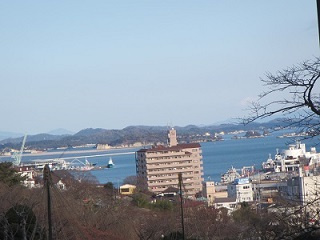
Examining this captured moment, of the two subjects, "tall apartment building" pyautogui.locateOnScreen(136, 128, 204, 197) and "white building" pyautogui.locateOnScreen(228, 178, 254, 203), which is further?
"tall apartment building" pyautogui.locateOnScreen(136, 128, 204, 197)

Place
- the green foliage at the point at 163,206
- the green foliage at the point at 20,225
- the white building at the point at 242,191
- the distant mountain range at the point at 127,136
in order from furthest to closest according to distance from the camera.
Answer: the distant mountain range at the point at 127,136 → the white building at the point at 242,191 → the green foliage at the point at 163,206 → the green foliage at the point at 20,225

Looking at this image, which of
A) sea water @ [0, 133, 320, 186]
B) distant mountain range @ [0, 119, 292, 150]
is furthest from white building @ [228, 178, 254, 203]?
distant mountain range @ [0, 119, 292, 150]

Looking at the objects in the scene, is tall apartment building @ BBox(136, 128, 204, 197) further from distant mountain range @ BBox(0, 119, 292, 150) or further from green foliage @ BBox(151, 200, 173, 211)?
distant mountain range @ BBox(0, 119, 292, 150)

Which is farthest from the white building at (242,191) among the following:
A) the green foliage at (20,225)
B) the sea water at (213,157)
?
the green foliage at (20,225)

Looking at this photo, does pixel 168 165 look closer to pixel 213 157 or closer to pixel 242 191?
pixel 242 191

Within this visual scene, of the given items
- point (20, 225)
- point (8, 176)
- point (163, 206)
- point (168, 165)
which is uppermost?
point (8, 176)

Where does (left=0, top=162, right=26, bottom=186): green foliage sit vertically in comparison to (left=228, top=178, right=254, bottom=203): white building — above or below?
above

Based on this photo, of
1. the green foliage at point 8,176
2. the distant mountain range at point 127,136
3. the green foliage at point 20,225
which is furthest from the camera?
the distant mountain range at point 127,136

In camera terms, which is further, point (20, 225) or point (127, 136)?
point (127, 136)

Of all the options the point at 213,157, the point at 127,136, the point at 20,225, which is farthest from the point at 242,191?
the point at 127,136

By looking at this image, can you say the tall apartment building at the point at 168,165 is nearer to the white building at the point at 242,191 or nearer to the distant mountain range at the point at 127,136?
the white building at the point at 242,191

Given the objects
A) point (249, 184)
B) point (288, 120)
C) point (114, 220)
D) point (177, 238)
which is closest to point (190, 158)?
point (249, 184)

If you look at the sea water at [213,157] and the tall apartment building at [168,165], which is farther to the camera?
the sea water at [213,157]

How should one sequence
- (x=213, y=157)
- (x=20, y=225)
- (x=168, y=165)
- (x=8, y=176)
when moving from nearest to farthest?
1. (x=20, y=225)
2. (x=8, y=176)
3. (x=168, y=165)
4. (x=213, y=157)
